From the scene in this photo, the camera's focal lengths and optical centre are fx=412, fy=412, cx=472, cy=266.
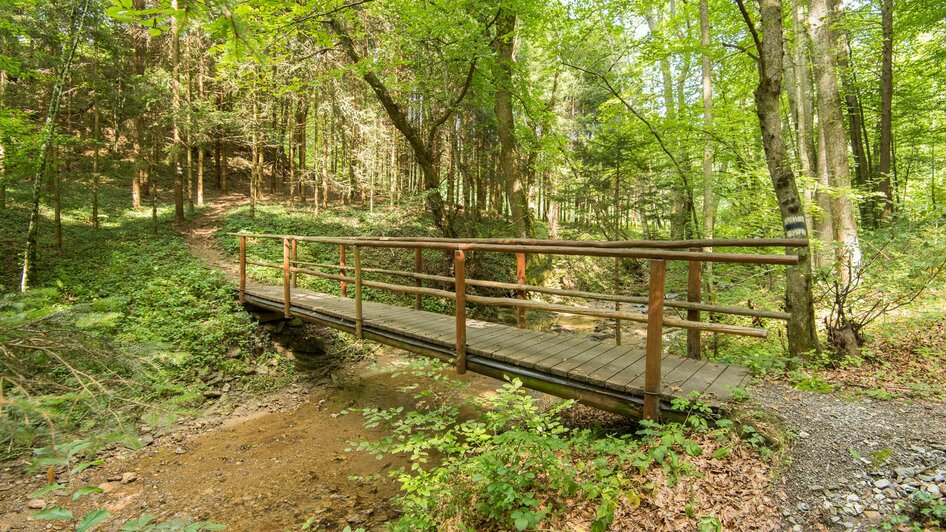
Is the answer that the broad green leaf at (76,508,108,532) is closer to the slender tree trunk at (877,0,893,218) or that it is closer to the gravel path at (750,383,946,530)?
the gravel path at (750,383,946,530)

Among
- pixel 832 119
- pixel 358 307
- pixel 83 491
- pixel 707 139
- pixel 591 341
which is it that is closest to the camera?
pixel 83 491

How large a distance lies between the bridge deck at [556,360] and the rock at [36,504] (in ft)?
11.4

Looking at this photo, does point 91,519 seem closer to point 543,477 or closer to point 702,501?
point 543,477

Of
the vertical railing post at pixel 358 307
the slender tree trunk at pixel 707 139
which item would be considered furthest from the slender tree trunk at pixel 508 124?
the vertical railing post at pixel 358 307

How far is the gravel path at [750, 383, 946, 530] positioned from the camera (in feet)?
7.89

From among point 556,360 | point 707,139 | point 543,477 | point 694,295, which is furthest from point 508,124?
point 543,477

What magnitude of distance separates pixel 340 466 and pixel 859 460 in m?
5.14

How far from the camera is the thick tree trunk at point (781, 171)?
4980mm

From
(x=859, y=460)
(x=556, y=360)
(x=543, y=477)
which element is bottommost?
(x=543, y=477)

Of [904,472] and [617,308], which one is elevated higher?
[617,308]

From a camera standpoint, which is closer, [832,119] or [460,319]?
[460,319]

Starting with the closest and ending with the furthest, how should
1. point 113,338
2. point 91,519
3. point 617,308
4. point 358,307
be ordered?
point 91,519 < point 113,338 < point 358,307 < point 617,308

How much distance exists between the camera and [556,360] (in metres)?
3.99

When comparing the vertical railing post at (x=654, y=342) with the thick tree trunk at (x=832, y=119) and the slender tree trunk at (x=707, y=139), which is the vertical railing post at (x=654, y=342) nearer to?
the slender tree trunk at (x=707, y=139)
